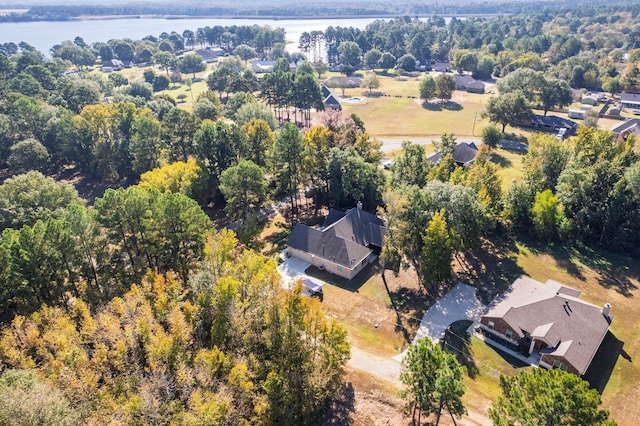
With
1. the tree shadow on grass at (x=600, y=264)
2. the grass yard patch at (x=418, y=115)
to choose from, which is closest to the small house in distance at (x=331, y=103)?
the grass yard patch at (x=418, y=115)

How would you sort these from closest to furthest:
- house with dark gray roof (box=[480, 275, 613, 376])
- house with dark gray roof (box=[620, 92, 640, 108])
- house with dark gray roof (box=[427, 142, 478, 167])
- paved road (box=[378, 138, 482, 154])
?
1. house with dark gray roof (box=[480, 275, 613, 376])
2. house with dark gray roof (box=[427, 142, 478, 167])
3. paved road (box=[378, 138, 482, 154])
4. house with dark gray roof (box=[620, 92, 640, 108])

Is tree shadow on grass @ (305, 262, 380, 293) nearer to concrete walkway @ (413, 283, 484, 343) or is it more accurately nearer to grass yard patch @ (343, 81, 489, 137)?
concrete walkway @ (413, 283, 484, 343)

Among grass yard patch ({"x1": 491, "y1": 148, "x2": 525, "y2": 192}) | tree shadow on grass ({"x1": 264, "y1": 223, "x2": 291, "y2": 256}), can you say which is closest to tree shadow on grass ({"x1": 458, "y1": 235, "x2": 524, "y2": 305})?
Result: grass yard patch ({"x1": 491, "y1": 148, "x2": 525, "y2": 192})

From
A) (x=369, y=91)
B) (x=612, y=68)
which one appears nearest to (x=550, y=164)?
(x=369, y=91)

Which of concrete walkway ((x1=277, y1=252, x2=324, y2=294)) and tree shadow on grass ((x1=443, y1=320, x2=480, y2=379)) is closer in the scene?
tree shadow on grass ((x1=443, y1=320, x2=480, y2=379))

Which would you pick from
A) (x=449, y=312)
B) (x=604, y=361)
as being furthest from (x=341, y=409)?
(x=604, y=361)

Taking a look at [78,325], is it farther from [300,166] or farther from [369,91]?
[369,91]

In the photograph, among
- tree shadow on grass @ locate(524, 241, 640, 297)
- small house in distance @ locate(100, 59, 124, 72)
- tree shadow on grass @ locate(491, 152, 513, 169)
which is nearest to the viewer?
tree shadow on grass @ locate(524, 241, 640, 297)
